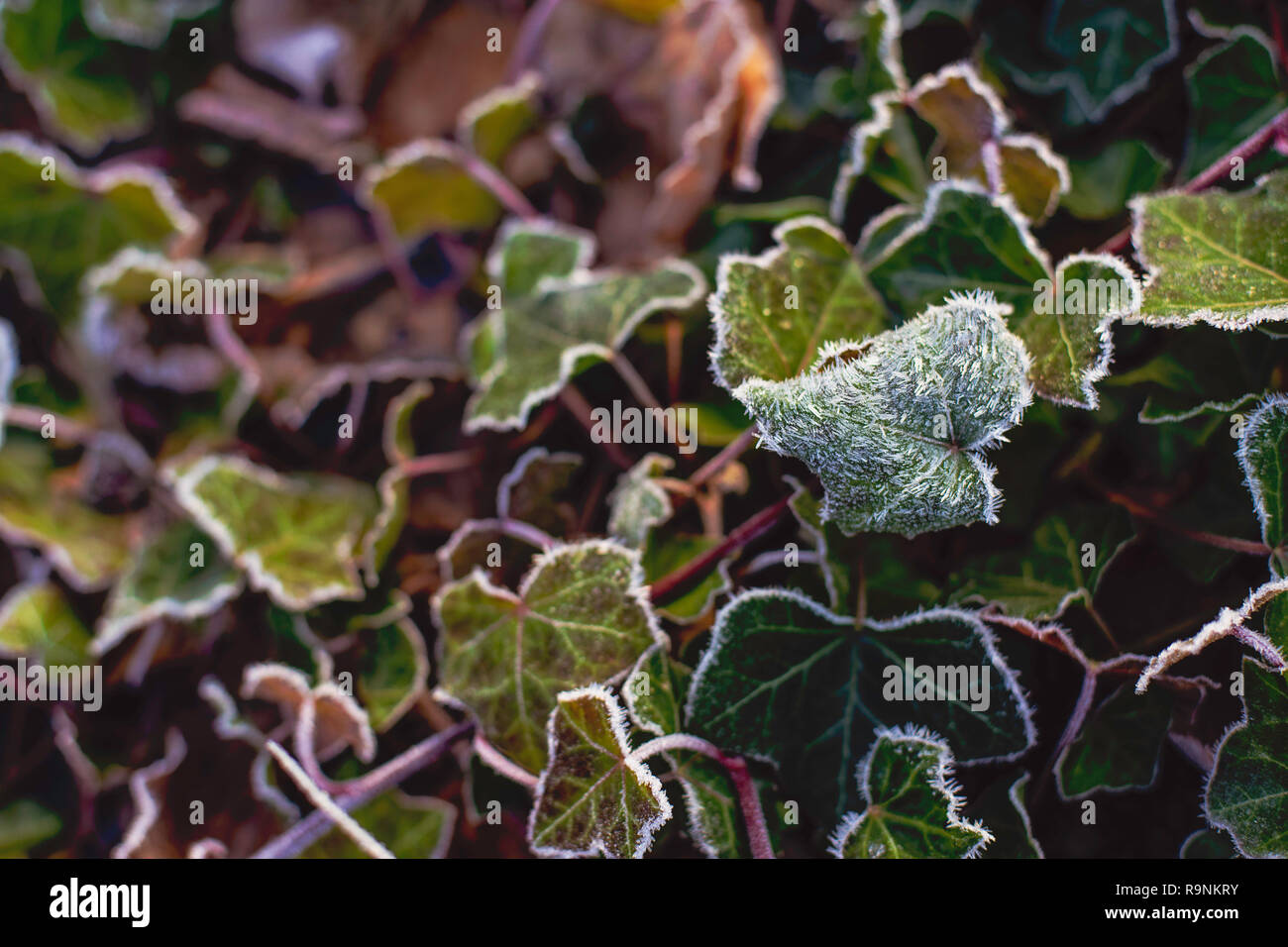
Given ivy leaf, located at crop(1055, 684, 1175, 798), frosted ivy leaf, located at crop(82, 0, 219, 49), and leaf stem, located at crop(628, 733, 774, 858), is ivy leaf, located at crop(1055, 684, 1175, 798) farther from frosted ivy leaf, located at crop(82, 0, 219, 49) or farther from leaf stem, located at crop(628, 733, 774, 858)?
frosted ivy leaf, located at crop(82, 0, 219, 49)

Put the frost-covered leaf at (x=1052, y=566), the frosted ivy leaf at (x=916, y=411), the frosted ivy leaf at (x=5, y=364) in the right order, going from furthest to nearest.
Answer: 1. the frosted ivy leaf at (x=5, y=364)
2. the frost-covered leaf at (x=1052, y=566)
3. the frosted ivy leaf at (x=916, y=411)

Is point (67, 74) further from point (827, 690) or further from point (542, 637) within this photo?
point (827, 690)

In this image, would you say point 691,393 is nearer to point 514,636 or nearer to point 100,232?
point 514,636

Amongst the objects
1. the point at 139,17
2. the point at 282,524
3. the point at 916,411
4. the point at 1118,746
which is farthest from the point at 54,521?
the point at 1118,746

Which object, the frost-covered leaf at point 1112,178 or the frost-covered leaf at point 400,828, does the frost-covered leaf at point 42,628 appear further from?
the frost-covered leaf at point 1112,178

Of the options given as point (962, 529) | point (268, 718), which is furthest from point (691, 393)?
point (268, 718)

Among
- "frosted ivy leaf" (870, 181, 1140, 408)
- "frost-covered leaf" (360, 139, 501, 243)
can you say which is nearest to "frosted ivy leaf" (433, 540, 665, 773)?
"frosted ivy leaf" (870, 181, 1140, 408)

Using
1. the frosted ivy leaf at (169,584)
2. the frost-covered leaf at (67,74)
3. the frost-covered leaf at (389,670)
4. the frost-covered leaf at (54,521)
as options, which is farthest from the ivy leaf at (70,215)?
the frost-covered leaf at (389,670)
